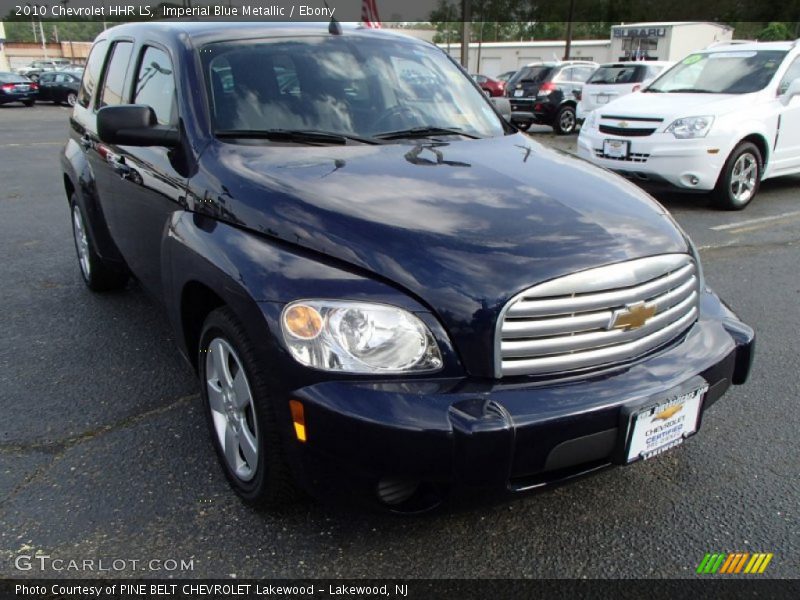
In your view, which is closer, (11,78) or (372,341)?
(372,341)

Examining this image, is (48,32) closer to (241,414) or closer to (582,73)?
(582,73)

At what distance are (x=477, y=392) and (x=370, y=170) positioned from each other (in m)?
1.04

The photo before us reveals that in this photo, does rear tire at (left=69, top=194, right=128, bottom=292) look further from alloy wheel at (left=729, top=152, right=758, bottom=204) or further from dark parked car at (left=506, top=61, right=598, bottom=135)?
dark parked car at (left=506, top=61, right=598, bottom=135)

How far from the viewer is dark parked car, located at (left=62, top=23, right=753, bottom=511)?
1.99m

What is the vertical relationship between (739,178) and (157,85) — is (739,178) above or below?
below

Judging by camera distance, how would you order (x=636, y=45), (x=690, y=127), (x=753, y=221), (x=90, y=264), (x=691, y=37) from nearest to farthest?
(x=90, y=264) → (x=753, y=221) → (x=690, y=127) → (x=636, y=45) → (x=691, y=37)

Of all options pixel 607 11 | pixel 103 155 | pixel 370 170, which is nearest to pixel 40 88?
pixel 103 155

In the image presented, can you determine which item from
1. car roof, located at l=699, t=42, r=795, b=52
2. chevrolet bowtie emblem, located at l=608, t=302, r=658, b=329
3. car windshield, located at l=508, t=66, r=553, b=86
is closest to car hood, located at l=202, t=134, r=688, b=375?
chevrolet bowtie emblem, located at l=608, t=302, r=658, b=329

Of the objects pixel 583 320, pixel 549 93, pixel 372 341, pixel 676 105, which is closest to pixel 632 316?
pixel 583 320

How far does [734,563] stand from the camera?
2289 millimetres

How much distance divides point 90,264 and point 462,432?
368cm

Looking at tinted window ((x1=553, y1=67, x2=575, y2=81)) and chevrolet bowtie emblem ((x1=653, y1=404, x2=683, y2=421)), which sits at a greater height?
chevrolet bowtie emblem ((x1=653, y1=404, x2=683, y2=421))

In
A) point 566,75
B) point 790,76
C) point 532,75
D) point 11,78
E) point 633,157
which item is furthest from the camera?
point 11,78

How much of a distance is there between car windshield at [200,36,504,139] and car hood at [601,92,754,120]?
182 inches
